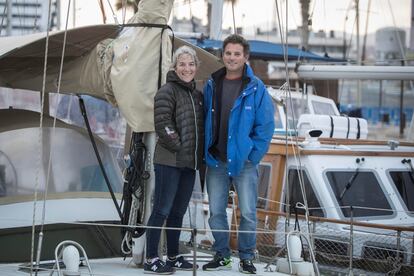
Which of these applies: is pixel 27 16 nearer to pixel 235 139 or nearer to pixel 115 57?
pixel 115 57

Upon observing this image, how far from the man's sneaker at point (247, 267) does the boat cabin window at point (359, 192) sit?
4.22 meters

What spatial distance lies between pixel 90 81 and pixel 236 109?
62.0 inches

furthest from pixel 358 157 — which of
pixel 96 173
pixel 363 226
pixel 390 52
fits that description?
pixel 390 52

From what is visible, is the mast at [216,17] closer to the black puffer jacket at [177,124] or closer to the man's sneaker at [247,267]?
the black puffer jacket at [177,124]

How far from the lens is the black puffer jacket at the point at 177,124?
244 inches

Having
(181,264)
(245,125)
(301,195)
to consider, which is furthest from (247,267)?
(301,195)

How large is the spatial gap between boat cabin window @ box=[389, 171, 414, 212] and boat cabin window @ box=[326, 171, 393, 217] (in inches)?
11.7

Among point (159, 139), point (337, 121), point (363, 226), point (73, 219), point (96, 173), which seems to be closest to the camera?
point (159, 139)

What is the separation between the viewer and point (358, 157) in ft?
35.8

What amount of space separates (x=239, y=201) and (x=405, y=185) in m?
5.11

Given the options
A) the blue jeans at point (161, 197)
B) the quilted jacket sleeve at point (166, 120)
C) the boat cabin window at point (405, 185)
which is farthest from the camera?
the boat cabin window at point (405, 185)

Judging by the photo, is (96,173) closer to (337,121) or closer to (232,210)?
(232,210)

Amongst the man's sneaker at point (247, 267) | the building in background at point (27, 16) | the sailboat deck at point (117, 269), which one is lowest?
the sailboat deck at point (117, 269)

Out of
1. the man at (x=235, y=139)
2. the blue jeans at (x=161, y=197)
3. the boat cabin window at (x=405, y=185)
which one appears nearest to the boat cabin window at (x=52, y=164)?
the blue jeans at (x=161, y=197)
